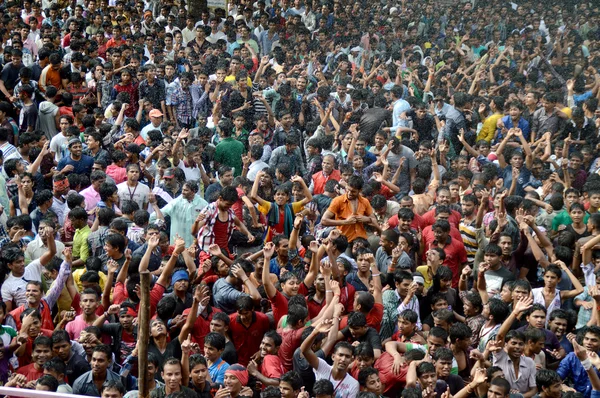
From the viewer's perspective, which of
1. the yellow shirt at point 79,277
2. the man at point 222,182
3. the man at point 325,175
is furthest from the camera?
the man at point 325,175

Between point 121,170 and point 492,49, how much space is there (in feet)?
25.1

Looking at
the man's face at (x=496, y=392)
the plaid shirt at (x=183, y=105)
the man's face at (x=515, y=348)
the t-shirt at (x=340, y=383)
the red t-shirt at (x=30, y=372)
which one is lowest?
the plaid shirt at (x=183, y=105)

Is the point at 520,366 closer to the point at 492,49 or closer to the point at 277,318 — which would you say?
the point at 277,318

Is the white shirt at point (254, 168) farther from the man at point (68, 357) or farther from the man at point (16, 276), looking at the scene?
the man at point (68, 357)

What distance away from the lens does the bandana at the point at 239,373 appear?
6859 millimetres

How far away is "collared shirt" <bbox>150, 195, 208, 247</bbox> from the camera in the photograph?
957 centimetres

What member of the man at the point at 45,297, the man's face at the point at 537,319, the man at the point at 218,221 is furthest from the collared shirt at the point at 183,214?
the man's face at the point at 537,319

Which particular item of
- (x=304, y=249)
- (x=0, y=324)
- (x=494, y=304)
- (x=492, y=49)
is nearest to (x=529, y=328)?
(x=494, y=304)

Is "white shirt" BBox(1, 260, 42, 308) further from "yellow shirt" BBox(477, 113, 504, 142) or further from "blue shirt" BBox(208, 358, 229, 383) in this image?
"yellow shirt" BBox(477, 113, 504, 142)

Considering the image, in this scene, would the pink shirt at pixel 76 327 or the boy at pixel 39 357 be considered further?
the pink shirt at pixel 76 327

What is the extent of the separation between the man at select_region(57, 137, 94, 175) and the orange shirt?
2.92 metres

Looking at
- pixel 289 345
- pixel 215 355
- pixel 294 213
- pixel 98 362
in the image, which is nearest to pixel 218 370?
pixel 215 355

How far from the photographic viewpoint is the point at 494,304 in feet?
25.6

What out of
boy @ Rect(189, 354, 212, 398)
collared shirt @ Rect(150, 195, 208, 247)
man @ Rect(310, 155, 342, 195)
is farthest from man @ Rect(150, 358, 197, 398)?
man @ Rect(310, 155, 342, 195)
